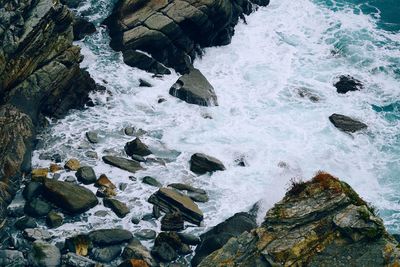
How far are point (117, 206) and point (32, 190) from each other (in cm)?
448

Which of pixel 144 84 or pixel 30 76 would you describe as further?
pixel 144 84

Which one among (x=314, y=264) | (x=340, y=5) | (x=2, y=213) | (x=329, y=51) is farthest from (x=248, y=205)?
(x=340, y=5)

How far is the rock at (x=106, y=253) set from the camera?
23.9 meters

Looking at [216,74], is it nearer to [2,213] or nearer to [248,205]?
[248,205]

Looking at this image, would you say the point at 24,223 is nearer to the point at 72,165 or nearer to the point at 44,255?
the point at 44,255

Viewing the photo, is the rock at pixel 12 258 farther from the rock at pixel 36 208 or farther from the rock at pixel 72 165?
the rock at pixel 72 165

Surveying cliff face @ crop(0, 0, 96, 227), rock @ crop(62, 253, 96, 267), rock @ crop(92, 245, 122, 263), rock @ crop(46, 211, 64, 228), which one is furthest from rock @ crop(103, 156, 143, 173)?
rock @ crop(62, 253, 96, 267)

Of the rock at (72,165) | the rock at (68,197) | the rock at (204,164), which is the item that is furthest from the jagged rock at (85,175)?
the rock at (204,164)

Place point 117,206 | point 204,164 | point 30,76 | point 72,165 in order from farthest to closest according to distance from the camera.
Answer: point 204,164
point 30,76
point 72,165
point 117,206

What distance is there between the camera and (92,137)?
105 ft

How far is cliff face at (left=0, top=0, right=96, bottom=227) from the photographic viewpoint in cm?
2744

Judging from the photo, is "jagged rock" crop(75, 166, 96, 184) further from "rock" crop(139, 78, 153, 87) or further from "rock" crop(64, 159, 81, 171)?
"rock" crop(139, 78, 153, 87)

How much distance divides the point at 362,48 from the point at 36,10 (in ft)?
92.6

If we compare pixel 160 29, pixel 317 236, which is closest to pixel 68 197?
pixel 317 236
